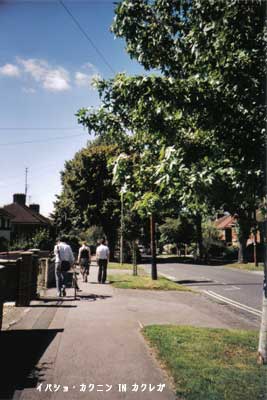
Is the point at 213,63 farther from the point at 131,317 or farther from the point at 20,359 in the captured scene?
the point at 131,317

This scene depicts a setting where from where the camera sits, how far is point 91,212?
39.4 meters

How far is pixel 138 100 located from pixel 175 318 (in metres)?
5.27

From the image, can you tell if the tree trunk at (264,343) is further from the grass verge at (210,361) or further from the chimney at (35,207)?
the chimney at (35,207)

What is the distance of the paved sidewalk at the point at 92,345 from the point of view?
184 inches

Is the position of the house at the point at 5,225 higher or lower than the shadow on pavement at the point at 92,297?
higher

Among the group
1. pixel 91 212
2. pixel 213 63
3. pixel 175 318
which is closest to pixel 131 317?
pixel 175 318

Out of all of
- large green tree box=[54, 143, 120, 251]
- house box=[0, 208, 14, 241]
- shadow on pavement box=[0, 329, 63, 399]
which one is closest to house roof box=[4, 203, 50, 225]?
house box=[0, 208, 14, 241]

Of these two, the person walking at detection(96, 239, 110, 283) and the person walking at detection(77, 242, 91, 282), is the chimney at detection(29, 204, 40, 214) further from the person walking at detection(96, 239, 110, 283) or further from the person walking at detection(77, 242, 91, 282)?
the person walking at detection(96, 239, 110, 283)

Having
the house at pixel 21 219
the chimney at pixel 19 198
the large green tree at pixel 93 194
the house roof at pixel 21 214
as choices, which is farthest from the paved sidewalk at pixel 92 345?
the chimney at pixel 19 198

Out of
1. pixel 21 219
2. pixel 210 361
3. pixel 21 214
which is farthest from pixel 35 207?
pixel 210 361

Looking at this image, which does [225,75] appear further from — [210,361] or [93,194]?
[93,194]

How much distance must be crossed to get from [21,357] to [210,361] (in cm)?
260

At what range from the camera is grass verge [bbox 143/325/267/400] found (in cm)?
446

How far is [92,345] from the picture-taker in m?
6.46
